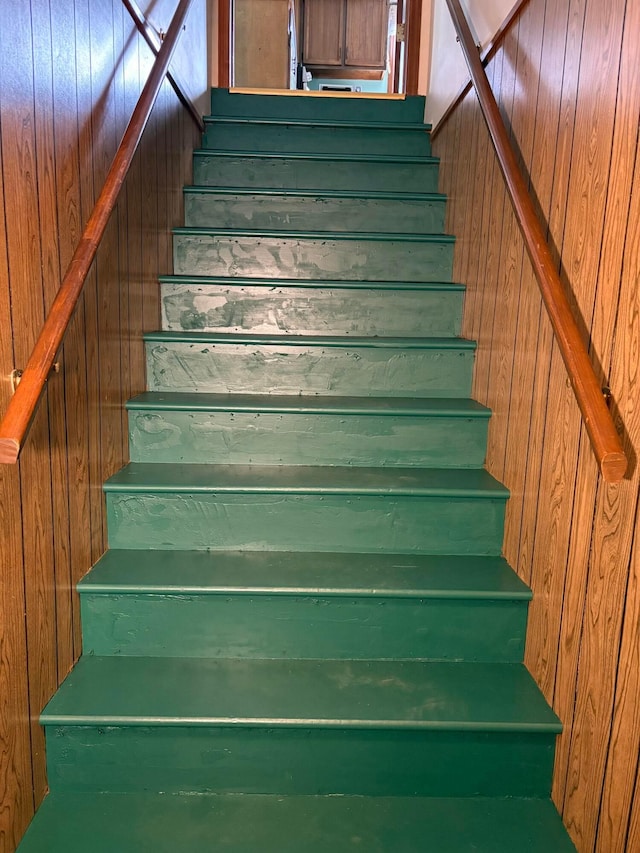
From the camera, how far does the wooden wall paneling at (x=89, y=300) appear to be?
5.40ft

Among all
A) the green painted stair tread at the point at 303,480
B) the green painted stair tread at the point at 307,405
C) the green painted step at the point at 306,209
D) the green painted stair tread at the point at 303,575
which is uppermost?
the green painted step at the point at 306,209

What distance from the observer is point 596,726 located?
1393 millimetres

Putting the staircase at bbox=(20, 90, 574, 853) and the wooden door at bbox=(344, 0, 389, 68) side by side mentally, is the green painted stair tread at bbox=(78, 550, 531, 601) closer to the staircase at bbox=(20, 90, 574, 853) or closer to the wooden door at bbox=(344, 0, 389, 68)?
the staircase at bbox=(20, 90, 574, 853)

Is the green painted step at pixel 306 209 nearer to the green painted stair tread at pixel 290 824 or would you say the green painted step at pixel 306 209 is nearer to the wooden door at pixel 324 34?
the green painted stair tread at pixel 290 824

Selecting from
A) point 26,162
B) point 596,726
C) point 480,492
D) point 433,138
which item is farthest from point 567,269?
point 433,138

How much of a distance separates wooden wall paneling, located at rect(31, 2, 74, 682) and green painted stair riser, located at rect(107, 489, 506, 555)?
30cm

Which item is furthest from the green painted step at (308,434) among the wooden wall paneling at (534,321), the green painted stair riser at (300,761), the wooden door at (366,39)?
the wooden door at (366,39)

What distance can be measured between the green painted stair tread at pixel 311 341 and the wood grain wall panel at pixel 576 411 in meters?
0.36

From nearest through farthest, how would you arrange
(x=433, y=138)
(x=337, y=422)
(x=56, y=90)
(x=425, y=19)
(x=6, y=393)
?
(x=6, y=393)
(x=56, y=90)
(x=337, y=422)
(x=433, y=138)
(x=425, y=19)

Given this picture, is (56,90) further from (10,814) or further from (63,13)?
(10,814)

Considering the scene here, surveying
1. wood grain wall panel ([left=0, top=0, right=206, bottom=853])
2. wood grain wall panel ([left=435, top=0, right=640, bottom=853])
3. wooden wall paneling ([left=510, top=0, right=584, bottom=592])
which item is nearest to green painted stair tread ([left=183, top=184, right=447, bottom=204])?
wood grain wall panel ([left=0, top=0, right=206, bottom=853])

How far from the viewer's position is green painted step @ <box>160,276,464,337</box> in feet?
8.48

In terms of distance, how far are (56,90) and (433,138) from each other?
242cm

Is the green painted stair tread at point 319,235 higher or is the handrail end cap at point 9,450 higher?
the green painted stair tread at point 319,235
